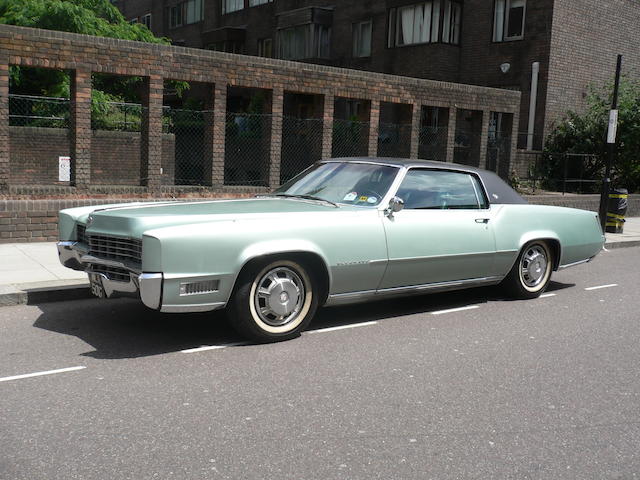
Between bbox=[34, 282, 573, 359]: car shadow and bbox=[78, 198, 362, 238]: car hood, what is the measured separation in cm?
93

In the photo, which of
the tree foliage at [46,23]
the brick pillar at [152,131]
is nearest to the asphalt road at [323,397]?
the brick pillar at [152,131]

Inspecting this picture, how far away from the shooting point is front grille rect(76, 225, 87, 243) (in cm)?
646

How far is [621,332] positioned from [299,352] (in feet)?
10.8

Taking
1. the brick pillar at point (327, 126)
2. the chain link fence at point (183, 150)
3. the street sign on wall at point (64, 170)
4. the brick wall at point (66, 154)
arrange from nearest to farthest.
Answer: the street sign on wall at point (64, 170) < the brick pillar at point (327, 126) < the chain link fence at point (183, 150) < the brick wall at point (66, 154)

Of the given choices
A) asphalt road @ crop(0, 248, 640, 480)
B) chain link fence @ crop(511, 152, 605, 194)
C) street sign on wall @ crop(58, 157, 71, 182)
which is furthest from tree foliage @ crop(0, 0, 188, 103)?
asphalt road @ crop(0, 248, 640, 480)

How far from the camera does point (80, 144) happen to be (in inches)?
492

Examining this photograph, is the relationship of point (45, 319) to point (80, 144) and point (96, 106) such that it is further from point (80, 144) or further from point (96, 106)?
point (96, 106)

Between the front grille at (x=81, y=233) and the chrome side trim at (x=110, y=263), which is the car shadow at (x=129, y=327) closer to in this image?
the chrome side trim at (x=110, y=263)

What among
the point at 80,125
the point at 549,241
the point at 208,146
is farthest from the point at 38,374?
the point at 208,146

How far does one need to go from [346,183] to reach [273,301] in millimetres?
1718

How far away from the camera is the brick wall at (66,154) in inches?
701

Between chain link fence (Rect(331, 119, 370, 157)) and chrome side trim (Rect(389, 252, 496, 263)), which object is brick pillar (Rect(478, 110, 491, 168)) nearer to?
chain link fence (Rect(331, 119, 370, 157))

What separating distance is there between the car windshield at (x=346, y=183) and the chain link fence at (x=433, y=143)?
35.8 feet

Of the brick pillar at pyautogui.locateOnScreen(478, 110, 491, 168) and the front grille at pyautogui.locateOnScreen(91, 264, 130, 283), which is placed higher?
the brick pillar at pyautogui.locateOnScreen(478, 110, 491, 168)
